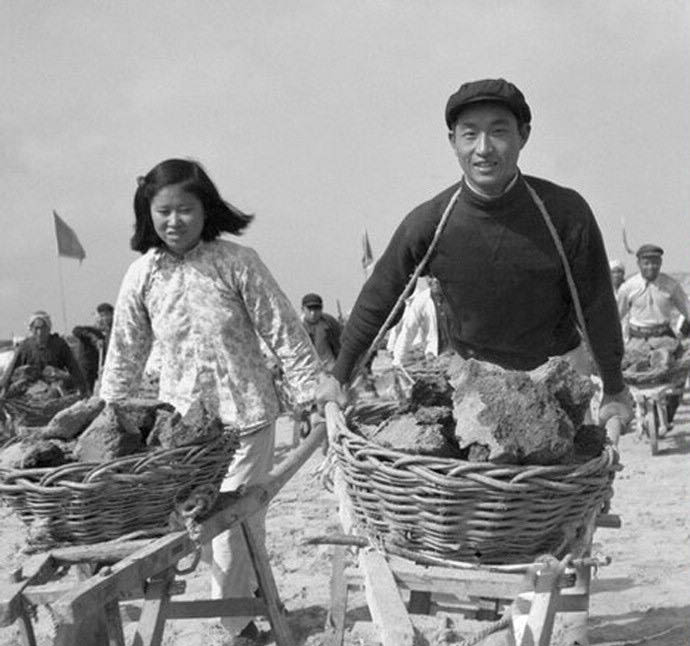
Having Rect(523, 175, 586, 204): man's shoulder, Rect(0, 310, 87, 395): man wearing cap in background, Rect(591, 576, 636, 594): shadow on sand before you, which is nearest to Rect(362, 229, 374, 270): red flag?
Rect(0, 310, 87, 395): man wearing cap in background

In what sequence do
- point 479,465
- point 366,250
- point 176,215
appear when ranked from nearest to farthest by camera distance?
point 479,465 → point 176,215 → point 366,250

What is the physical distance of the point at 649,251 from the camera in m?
9.72

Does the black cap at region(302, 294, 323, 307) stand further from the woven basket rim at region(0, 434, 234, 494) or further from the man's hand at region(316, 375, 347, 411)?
the woven basket rim at region(0, 434, 234, 494)

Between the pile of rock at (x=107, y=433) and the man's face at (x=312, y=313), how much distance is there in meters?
7.87

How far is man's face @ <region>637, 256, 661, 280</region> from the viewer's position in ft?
32.0

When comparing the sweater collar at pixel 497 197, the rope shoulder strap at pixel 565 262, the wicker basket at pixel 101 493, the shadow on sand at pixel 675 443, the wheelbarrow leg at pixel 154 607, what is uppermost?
the sweater collar at pixel 497 197

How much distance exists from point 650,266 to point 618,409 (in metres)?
7.44

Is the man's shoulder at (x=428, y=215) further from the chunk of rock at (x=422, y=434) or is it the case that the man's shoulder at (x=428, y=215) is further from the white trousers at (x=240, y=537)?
the white trousers at (x=240, y=537)

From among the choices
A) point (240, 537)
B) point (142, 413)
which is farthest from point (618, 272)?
point (142, 413)

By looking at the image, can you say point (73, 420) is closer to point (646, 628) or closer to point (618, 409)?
point (618, 409)

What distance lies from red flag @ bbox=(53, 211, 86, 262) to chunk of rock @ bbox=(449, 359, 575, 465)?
54.0 feet

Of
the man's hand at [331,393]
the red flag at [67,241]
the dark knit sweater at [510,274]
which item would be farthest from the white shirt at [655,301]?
the red flag at [67,241]

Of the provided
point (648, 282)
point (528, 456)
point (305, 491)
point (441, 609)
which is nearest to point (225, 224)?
point (441, 609)

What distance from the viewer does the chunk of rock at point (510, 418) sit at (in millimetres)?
2158
